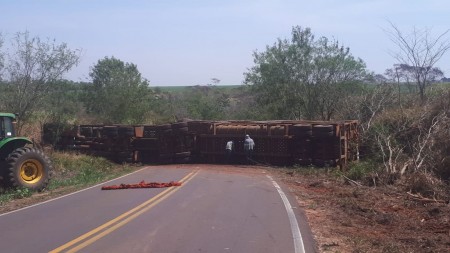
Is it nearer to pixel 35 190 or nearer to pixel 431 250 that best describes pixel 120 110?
pixel 35 190

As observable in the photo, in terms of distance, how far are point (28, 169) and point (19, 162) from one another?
0.80 meters

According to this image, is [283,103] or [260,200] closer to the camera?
[260,200]

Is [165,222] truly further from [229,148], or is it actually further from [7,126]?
[229,148]

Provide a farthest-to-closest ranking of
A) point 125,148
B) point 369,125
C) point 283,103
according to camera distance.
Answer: point 283,103, point 125,148, point 369,125

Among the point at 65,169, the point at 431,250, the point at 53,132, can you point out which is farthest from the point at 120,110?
the point at 431,250

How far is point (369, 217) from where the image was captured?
12445 mm

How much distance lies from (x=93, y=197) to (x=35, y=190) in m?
3.57

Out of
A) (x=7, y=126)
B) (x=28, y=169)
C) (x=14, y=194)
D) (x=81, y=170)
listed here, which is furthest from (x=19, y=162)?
(x=81, y=170)

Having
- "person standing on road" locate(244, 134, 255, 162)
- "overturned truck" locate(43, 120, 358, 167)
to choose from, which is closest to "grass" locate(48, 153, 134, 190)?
"overturned truck" locate(43, 120, 358, 167)

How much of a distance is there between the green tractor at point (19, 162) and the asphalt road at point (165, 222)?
2.07m

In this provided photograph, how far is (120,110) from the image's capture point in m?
40.5

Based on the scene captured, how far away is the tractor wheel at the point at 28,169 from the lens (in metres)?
17.8

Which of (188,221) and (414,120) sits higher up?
(414,120)

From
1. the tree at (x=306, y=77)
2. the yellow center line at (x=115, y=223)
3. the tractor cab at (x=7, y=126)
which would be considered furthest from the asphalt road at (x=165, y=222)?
the tree at (x=306, y=77)
